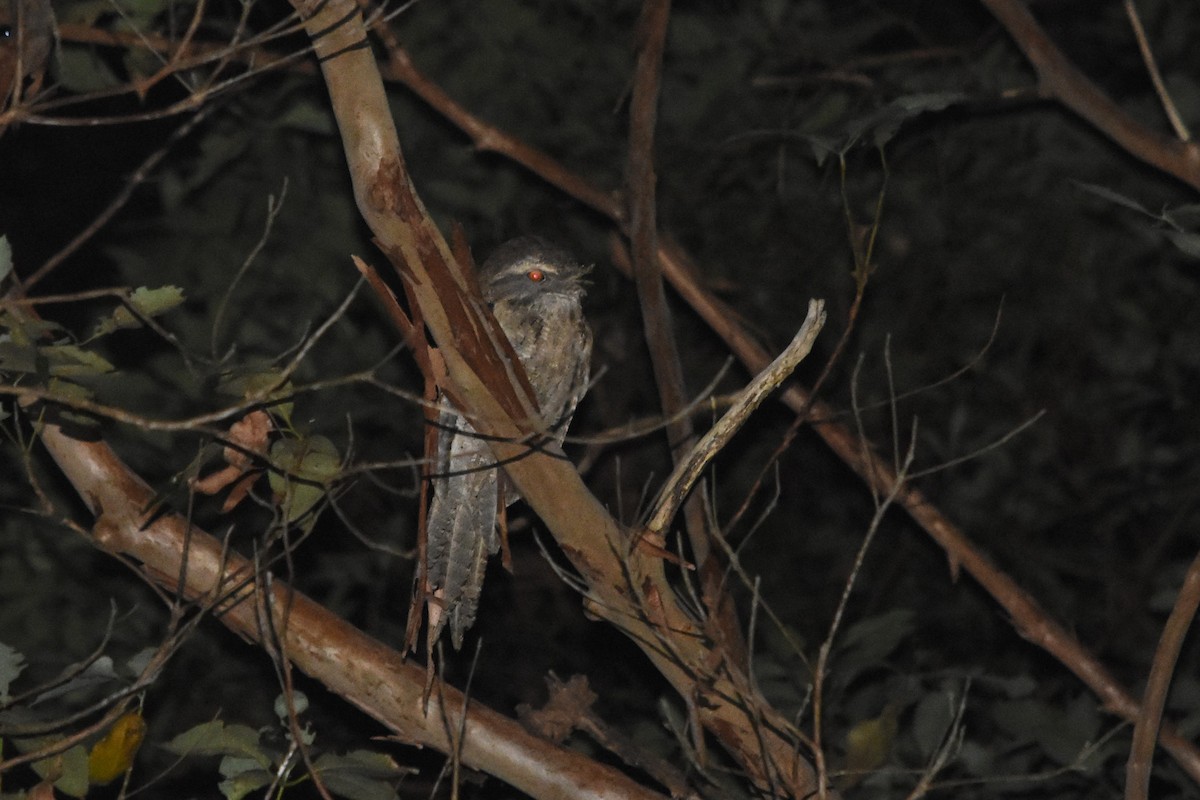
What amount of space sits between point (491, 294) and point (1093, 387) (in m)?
2.83

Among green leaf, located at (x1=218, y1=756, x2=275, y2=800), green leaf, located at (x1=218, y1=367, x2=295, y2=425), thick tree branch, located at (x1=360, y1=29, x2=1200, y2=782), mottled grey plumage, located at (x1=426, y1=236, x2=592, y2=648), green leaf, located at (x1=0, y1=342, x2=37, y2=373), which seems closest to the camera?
green leaf, located at (x1=0, y1=342, x2=37, y2=373)

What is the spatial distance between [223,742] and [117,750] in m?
0.16

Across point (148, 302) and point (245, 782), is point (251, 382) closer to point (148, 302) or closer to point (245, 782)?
point (148, 302)

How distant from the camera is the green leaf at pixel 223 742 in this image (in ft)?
7.30

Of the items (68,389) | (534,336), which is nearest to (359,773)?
(68,389)

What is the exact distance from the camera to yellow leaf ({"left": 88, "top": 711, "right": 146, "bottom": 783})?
2230 mm

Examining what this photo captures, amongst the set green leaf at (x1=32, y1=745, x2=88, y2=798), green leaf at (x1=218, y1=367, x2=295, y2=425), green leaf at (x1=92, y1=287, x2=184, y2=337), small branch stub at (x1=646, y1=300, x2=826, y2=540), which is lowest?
green leaf at (x1=32, y1=745, x2=88, y2=798)

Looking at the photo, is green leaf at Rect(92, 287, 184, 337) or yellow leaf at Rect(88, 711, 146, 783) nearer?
green leaf at Rect(92, 287, 184, 337)

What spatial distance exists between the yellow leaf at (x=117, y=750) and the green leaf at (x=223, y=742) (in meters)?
0.06

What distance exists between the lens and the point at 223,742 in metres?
2.25

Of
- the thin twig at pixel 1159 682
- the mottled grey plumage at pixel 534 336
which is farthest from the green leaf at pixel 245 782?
the thin twig at pixel 1159 682

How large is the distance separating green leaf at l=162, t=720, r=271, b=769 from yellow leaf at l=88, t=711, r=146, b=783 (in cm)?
6

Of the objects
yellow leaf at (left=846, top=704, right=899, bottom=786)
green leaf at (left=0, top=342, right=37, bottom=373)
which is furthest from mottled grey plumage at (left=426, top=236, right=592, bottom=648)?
green leaf at (left=0, top=342, right=37, bottom=373)

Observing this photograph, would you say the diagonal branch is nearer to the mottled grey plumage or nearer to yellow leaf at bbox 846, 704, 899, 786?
the mottled grey plumage
